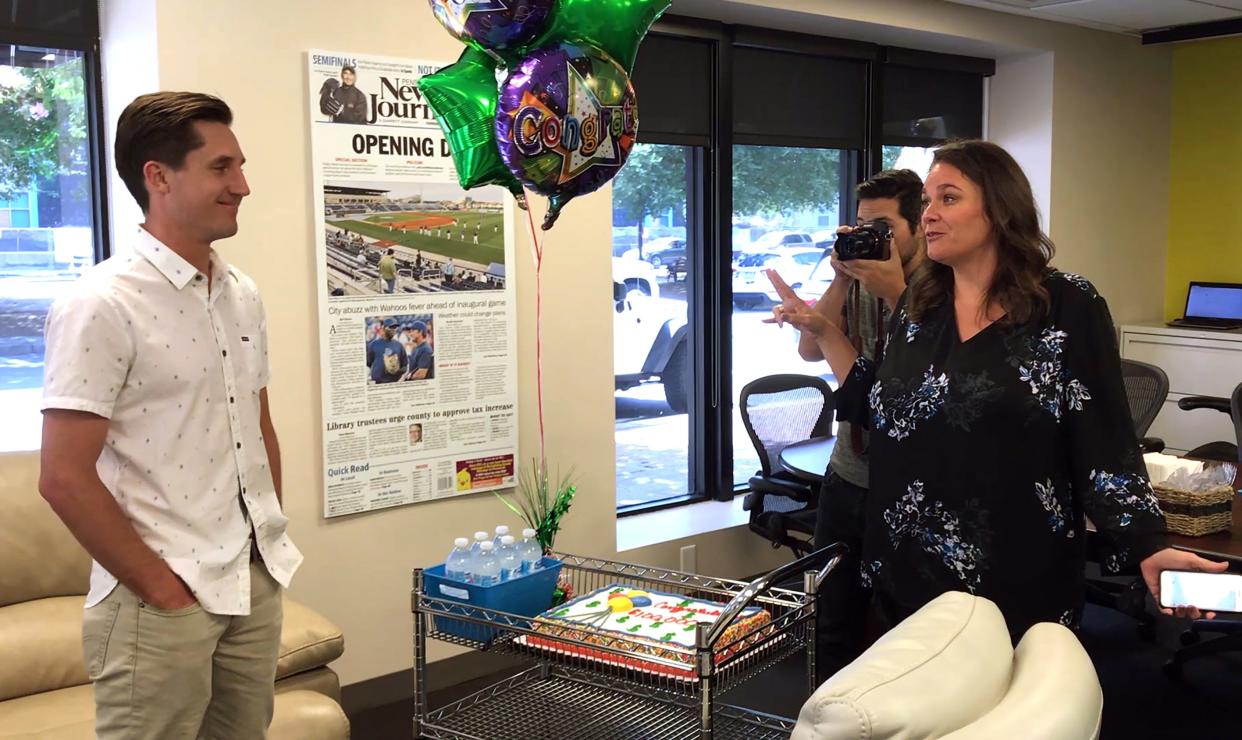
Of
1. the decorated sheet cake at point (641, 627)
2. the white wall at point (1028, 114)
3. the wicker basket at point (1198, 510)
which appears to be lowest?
the decorated sheet cake at point (641, 627)

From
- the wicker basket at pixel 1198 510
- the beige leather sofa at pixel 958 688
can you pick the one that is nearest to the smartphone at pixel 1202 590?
the beige leather sofa at pixel 958 688

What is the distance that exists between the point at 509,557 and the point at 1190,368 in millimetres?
4804

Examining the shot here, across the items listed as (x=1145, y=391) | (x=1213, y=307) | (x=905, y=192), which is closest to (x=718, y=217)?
(x=1145, y=391)

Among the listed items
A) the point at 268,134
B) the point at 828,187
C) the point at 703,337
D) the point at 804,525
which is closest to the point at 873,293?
the point at 804,525

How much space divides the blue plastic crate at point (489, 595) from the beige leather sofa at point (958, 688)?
0.87 meters

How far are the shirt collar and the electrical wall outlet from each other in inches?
110

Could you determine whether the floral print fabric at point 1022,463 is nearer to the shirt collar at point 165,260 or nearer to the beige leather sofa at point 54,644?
the shirt collar at point 165,260

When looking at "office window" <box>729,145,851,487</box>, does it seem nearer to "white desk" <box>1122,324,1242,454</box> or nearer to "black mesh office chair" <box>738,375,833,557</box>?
"black mesh office chair" <box>738,375,833,557</box>

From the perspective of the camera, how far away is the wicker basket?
2721mm

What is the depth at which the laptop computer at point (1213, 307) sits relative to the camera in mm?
5930

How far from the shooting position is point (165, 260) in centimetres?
192

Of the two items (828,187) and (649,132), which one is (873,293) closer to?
(649,132)

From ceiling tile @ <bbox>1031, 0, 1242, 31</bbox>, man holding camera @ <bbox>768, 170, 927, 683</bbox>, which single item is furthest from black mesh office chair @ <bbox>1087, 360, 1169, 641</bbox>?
ceiling tile @ <bbox>1031, 0, 1242, 31</bbox>

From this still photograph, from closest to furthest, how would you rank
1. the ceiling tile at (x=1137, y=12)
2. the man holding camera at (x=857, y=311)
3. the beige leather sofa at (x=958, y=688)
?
the beige leather sofa at (x=958, y=688) < the man holding camera at (x=857, y=311) < the ceiling tile at (x=1137, y=12)
